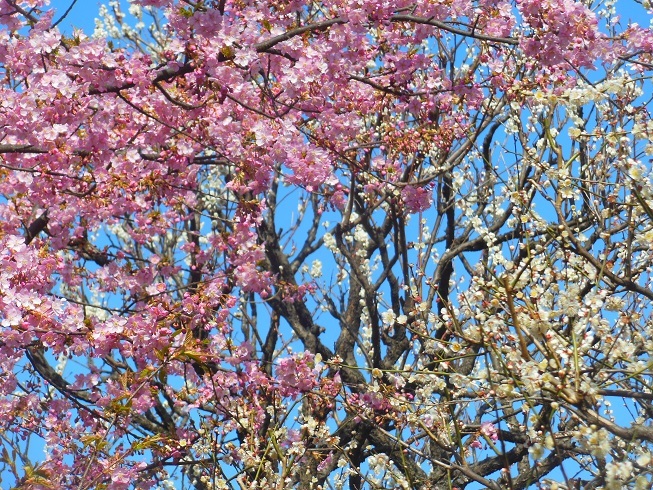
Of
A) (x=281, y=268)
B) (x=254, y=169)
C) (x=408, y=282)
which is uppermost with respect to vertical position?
(x=281, y=268)

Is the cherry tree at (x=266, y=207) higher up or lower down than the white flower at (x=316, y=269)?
lower down

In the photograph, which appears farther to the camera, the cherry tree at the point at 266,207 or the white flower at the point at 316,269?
the white flower at the point at 316,269

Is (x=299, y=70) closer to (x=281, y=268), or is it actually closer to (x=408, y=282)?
(x=408, y=282)

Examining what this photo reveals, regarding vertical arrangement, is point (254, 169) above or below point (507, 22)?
below

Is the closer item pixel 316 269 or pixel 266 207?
pixel 266 207

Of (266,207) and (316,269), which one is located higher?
(316,269)

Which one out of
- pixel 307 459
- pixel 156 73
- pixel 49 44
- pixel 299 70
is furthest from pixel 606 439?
pixel 307 459

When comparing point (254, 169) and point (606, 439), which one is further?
point (254, 169)

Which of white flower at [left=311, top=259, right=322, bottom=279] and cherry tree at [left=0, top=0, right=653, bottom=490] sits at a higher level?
white flower at [left=311, top=259, right=322, bottom=279]

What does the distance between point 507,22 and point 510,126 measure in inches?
99.0

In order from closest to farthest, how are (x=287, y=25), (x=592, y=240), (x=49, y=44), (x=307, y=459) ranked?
1. (x=49, y=44)
2. (x=287, y=25)
3. (x=307, y=459)
4. (x=592, y=240)

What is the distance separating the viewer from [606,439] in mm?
3141

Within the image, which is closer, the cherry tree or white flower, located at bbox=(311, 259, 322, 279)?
the cherry tree

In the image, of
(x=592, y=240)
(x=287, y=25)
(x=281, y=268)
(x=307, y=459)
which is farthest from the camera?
(x=281, y=268)
